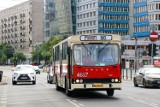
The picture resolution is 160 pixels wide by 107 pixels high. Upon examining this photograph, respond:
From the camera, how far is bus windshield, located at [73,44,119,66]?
22797 mm

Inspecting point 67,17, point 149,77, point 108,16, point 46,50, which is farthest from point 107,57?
point 67,17

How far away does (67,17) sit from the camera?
153 meters

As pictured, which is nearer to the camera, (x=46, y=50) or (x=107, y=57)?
(x=107, y=57)

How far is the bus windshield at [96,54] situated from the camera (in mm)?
22797

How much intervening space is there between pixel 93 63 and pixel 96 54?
0.43 meters

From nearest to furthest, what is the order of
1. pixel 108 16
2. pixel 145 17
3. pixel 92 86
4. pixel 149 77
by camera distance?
pixel 92 86, pixel 149 77, pixel 145 17, pixel 108 16

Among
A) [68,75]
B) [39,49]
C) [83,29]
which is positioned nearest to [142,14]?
[83,29]

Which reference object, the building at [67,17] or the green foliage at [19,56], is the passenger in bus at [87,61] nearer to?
the building at [67,17]

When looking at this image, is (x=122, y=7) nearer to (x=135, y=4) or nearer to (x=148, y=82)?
(x=135, y=4)

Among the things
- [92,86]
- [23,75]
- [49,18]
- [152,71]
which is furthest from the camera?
[49,18]

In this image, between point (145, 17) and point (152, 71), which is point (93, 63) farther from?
point (145, 17)

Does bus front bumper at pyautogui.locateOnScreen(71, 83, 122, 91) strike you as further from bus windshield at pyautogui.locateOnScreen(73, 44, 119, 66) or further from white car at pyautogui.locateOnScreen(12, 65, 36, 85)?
white car at pyautogui.locateOnScreen(12, 65, 36, 85)

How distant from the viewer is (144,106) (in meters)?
18.0

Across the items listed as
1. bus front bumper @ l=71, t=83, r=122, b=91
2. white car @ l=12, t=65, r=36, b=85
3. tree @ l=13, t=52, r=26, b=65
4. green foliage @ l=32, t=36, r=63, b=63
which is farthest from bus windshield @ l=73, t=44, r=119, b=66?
tree @ l=13, t=52, r=26, b=65
